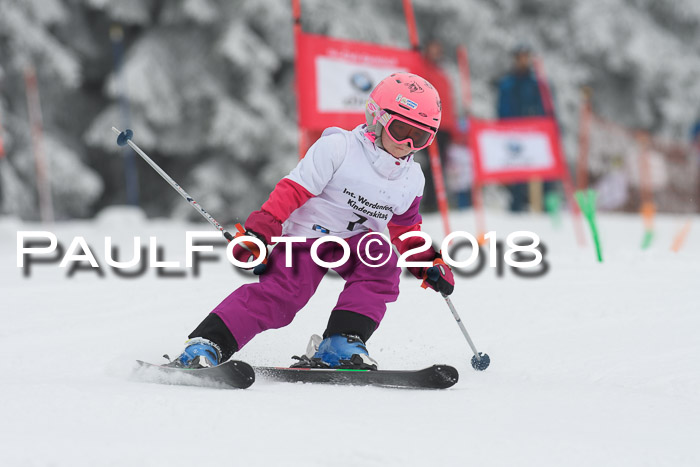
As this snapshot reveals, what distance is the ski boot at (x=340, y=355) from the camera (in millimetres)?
2816

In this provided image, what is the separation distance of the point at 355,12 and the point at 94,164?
4559 millimetres

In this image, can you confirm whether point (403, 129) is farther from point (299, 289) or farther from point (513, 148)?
point (513, 148)

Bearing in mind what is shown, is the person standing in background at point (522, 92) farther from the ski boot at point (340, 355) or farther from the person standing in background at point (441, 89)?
the ski boot at point (340, 355)

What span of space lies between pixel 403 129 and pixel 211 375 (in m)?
1.16

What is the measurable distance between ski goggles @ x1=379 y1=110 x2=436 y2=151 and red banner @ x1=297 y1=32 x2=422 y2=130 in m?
2.84

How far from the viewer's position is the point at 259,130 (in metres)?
10.3

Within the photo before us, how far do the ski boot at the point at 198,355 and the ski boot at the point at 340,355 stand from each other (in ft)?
1.03

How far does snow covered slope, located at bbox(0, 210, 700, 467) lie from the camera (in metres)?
1.87

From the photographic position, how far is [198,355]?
8.70ft

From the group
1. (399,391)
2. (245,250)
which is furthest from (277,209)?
(399,391)

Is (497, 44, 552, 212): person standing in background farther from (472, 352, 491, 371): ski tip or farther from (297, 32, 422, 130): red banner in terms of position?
(472, 352, 491, 371): ski tip

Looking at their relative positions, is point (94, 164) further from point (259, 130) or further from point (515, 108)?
point (515, 108)

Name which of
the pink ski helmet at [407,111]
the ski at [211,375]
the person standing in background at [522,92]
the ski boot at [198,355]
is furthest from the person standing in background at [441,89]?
the ski at [211,375]

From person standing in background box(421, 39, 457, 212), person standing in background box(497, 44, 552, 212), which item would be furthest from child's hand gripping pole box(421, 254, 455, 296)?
person standing in background box(497, 44, 552, 212)
